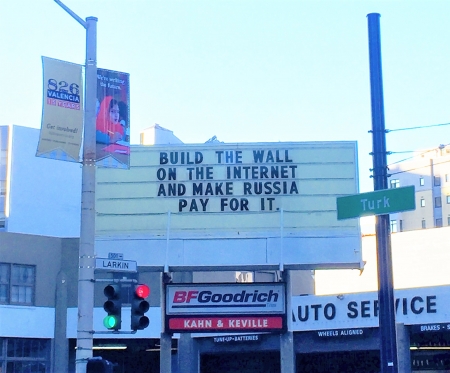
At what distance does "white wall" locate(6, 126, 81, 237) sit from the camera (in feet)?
138

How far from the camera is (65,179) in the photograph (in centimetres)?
4428

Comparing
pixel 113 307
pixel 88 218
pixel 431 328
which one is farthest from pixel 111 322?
pixel 431 328

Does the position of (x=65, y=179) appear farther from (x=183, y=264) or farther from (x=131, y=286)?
(x=131, y=286)

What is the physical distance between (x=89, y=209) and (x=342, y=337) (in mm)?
16789

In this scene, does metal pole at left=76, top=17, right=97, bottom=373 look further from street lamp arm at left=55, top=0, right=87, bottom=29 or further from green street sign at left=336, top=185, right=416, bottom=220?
green street sign at left=336, top=185, right=416, bottom=220

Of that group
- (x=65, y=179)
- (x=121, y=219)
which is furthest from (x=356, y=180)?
(x=65, y=179)

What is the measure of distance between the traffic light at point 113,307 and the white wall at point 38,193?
29.0m

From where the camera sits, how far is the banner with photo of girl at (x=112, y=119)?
13422 mm

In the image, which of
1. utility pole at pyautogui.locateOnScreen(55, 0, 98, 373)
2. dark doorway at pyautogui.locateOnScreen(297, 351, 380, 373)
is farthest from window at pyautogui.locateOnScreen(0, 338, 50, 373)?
utility pole at pyautogui.locateOnScreen(55, 0, 98, 373)

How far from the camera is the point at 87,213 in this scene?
42.4ft

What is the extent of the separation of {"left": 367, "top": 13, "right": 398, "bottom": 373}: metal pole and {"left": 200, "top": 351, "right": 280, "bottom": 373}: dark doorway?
68.9 ft

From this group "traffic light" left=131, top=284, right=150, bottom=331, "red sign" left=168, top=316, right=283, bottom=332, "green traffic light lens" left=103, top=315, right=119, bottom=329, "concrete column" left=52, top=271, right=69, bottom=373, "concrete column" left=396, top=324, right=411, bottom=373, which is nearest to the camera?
"green traffic light lens" left=103, top=315, right=119, bottom=329

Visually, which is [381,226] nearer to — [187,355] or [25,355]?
[187,355]

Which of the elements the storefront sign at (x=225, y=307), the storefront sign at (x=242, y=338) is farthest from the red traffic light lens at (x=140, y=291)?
the storefront sign at (x=242, y=338)
